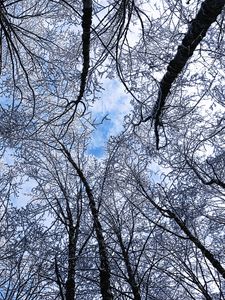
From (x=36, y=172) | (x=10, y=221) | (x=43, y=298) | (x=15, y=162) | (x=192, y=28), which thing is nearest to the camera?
(x=192, y=28)

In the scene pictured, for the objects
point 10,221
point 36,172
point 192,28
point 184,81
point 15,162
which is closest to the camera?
point 192,28

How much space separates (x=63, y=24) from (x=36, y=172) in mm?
3330

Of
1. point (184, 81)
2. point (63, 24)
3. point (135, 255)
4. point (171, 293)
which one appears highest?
point (63, 24)

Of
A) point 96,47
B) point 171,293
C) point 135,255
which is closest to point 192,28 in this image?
point 96,47

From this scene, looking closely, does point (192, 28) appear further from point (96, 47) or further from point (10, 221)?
point (10, 221)

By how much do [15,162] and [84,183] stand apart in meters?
2.55

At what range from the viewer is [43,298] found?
6734mm

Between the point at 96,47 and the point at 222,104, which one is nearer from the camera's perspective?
the point at 96,47

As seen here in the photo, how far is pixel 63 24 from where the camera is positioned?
7676 mm

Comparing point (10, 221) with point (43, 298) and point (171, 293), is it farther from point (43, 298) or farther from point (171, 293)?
point (171, 293)

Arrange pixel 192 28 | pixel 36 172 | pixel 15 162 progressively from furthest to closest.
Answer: pixel 15 162, pixel 36 172, pixel 192 28

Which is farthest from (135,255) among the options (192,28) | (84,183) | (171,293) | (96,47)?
(192,28)

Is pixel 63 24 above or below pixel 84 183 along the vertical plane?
above

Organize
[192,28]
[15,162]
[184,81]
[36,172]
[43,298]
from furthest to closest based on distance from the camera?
[15,162], [36,172], [43,298], [184,81], [192,28]
